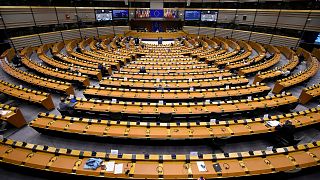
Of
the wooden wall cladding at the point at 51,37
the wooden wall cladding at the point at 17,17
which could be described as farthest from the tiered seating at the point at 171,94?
the wooden wall cladding at the point at 51,37

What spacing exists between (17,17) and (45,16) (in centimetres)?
344

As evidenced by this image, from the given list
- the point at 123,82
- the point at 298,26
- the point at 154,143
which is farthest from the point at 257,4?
the point at 154,143

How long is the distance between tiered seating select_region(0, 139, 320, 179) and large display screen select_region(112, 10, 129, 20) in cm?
3019

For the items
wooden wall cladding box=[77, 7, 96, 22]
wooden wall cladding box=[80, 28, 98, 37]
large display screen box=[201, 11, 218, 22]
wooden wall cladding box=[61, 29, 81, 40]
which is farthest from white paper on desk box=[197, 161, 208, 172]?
large display screen box=[201, 11, 218, 22]

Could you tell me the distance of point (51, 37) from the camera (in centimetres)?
2591

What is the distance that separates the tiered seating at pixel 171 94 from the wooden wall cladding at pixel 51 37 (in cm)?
1912

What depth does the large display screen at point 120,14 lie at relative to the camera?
32509mm

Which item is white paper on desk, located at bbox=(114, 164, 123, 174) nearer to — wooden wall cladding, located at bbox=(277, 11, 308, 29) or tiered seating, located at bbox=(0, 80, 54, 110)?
tiered seating, located at bbox=(0, 80, 54, 110)

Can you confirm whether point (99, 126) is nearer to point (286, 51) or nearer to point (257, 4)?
point (286, 51)

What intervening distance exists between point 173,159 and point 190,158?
61cm

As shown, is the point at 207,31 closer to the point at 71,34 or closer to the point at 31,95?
the point at 71,34

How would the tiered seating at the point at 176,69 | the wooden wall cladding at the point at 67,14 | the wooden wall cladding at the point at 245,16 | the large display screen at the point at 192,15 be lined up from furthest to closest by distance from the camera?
the large display screen at the point at 192,15 → the wooden wall cladding at the point at 245,16 → the wooden wall cladding at the point at 67,14 → the tiered seating at the point at 176,69

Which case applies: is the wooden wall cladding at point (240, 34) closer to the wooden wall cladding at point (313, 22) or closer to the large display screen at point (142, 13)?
the wooden wall cladding at point (313, 22)

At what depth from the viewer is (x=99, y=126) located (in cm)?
814
